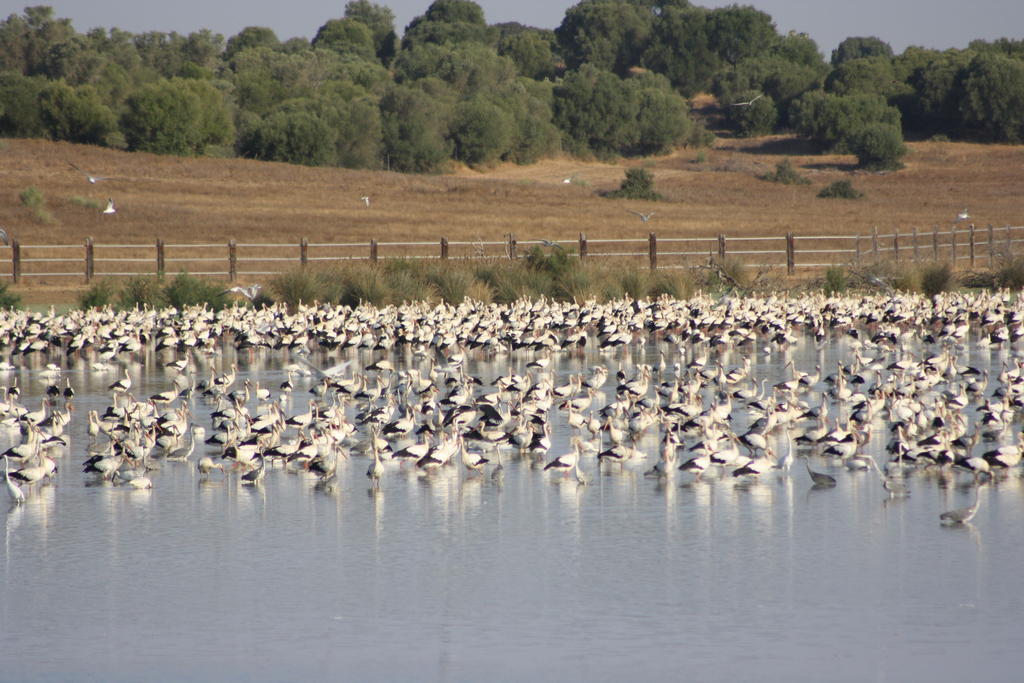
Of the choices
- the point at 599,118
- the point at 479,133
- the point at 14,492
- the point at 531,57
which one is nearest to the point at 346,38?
the point at 531,57

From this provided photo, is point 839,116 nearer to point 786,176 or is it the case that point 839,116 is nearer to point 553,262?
point 786,176

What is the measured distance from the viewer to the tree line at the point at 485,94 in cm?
7744

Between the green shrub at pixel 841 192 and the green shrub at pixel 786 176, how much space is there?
5.59 meters

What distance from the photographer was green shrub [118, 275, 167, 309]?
3011cm

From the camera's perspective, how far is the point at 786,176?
8219 cm

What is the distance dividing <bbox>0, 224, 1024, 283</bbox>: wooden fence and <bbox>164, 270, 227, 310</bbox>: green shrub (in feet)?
18.6

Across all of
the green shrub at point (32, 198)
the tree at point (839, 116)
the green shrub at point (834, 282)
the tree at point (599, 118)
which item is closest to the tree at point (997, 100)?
the tree at point (839, 116)

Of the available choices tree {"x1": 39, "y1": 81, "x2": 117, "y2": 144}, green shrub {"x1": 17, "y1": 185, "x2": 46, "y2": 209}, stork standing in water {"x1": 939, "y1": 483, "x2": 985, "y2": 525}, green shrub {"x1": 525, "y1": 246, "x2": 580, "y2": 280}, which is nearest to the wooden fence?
green shrub {"x1": 525, "y1": 246, "x2": 580, "y2": 280}

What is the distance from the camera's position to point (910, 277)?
33000 mm

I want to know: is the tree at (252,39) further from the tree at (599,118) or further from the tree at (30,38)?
the tree at (599,118)

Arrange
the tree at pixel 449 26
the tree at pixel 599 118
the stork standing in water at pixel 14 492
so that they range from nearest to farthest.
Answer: the stork standing in water at pixel 14 492
the tree at pixel 599 118
the tree at pixel 449 26

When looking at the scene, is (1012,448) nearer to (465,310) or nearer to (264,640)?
(264,640)

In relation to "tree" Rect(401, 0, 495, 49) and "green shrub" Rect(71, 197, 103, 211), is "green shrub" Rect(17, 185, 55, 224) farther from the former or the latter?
"tree" Rect(401, 0, 495, 49)

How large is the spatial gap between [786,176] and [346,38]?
7096 cm
